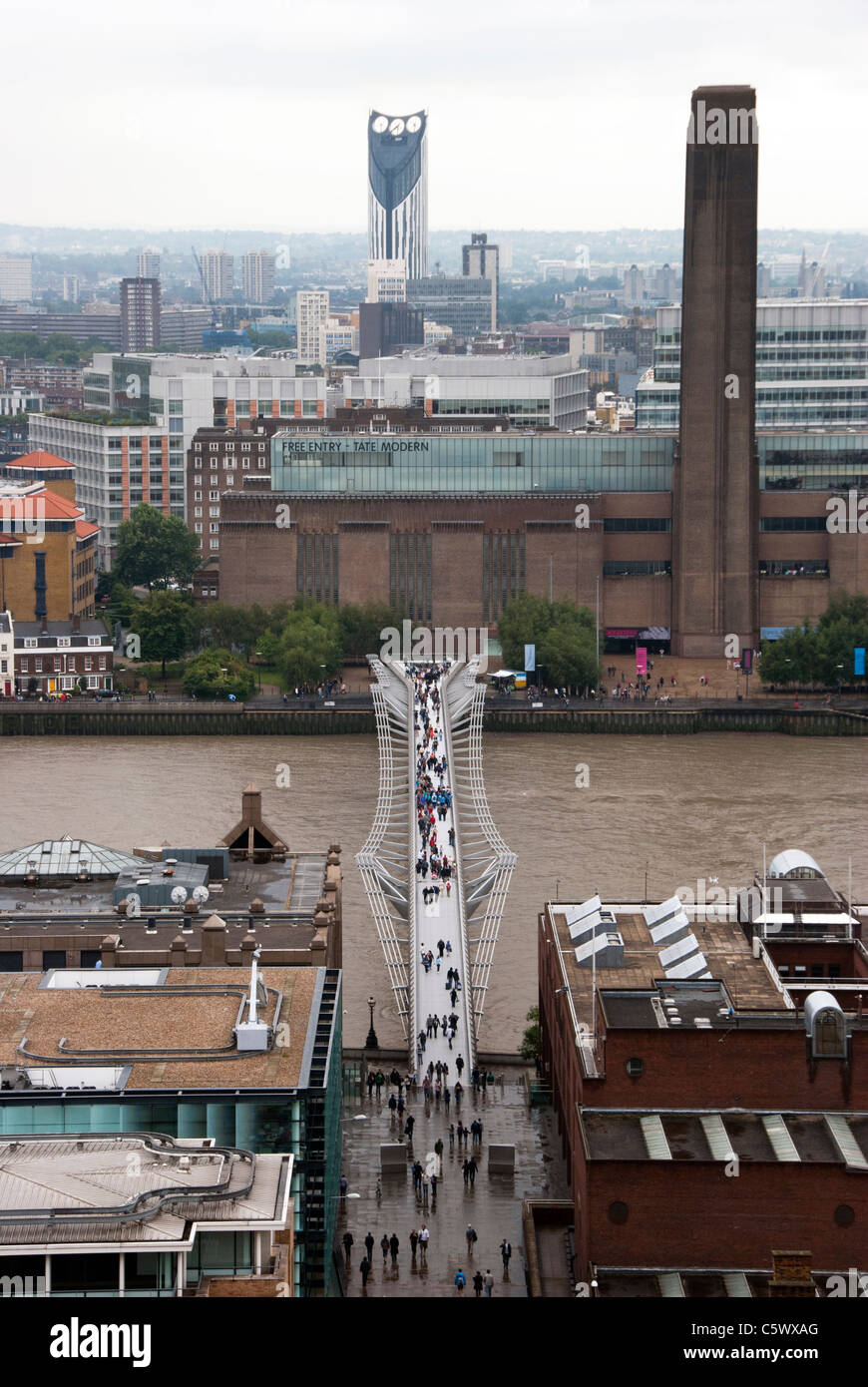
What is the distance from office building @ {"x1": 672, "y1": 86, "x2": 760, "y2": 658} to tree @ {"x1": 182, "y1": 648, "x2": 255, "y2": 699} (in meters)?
13.4

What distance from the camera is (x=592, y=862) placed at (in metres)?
36.8

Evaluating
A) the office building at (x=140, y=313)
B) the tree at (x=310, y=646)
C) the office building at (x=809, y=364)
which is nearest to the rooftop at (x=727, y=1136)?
the tree at (x=310, y=646)

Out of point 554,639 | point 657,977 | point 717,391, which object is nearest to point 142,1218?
point 657,977

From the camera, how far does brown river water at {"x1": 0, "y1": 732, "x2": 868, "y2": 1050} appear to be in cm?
3302

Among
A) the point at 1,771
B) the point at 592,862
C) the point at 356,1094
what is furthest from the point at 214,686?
the point at 356,1094

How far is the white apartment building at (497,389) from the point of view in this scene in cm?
8225

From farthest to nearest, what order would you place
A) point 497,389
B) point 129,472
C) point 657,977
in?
point 129,472
point 497,389
point 657,977

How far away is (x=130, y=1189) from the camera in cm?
1033

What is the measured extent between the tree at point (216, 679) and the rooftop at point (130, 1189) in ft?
152

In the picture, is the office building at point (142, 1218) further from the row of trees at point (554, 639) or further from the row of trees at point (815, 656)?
the row of trees at point (815, 656)

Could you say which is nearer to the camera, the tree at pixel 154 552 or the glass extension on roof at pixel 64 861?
the glass extension on roof at pixel 64 861

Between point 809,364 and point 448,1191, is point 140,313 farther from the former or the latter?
point 448,1191

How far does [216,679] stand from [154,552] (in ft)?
58.0
